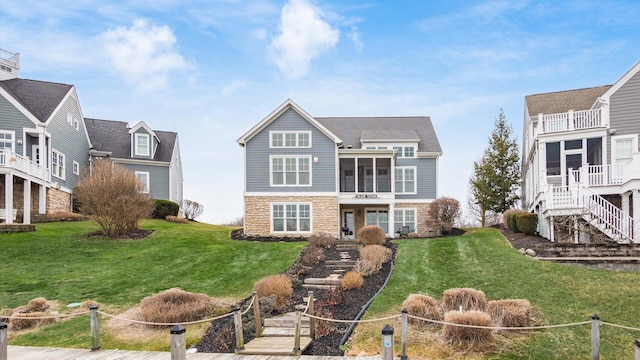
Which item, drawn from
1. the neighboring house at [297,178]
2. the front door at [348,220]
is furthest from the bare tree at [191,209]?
the front door at [348,220]

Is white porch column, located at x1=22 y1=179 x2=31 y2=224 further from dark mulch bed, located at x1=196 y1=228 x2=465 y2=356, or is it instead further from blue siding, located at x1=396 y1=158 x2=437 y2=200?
blue siding, located at x1=396 y1=158 x2=437 y2=200

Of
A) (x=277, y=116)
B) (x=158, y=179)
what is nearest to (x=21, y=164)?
(x=158, y=179)

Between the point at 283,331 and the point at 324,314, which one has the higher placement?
the point at 324,314

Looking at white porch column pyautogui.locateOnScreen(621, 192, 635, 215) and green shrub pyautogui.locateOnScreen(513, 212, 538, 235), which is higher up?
white porch column pyautogui.locateOnScreen(621, 192, 635, 215)

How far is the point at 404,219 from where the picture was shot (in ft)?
107

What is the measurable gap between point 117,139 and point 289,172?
15.9 meters

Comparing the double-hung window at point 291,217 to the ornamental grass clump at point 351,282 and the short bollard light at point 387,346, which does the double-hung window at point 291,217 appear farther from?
the short bollard light at point 387,346

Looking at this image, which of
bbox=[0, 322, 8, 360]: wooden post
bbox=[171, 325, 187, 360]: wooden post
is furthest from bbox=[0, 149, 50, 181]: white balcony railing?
bbox=[171, 325, 187, 360]: wooden post

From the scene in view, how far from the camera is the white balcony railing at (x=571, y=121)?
23.5 m

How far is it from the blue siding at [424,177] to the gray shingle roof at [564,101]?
6.62m

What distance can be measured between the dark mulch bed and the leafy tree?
717 inches

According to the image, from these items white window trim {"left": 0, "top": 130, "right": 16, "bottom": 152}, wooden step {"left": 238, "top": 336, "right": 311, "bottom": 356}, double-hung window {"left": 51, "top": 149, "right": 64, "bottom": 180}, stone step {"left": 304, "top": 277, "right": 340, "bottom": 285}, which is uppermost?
white window trim {"left": 0, "top": 130, "right": 16, "bottom": 152}

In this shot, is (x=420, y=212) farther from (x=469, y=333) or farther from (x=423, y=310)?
(x=469, y=333)

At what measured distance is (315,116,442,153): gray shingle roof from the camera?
33.9 m
